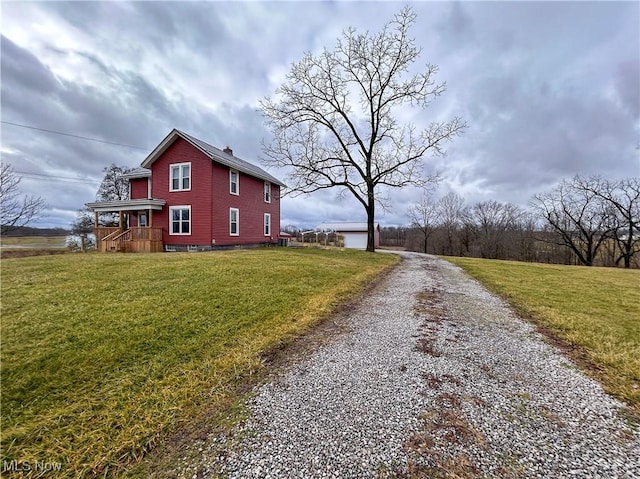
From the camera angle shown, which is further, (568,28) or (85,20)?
(568,28)

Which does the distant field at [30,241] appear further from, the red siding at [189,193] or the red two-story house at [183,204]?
the red siding at [189,193]

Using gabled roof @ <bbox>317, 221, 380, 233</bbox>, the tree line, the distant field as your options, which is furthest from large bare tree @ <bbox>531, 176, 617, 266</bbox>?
the distant field

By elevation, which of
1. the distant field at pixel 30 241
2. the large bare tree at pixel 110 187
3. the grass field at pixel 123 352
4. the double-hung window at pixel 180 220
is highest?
the large bare tree at pixel 110 187

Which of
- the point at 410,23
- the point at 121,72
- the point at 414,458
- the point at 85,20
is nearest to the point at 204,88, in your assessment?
the point at 121,72

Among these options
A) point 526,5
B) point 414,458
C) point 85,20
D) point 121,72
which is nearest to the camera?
point 414,458

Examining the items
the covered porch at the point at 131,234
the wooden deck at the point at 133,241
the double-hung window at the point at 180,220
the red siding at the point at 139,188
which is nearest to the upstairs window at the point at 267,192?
the double-hung window at the point at 180,220

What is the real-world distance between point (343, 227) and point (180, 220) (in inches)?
1205

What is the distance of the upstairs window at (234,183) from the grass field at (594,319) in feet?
48.3

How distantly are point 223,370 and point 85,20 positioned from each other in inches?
420

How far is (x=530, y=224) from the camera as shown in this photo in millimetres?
32469

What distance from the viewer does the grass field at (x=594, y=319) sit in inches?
119

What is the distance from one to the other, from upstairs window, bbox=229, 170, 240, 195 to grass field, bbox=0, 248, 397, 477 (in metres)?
11.2

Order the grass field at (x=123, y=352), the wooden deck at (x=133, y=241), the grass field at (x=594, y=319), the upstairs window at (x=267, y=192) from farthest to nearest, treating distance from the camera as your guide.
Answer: the upstairs window at (x=267, y=192)
the wooden deck at (x=133, y=241)
the grass field at (x=594, y=319)
the grass field at (x=123, y=352)

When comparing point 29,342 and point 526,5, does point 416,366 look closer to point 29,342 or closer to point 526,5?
point 29,342
